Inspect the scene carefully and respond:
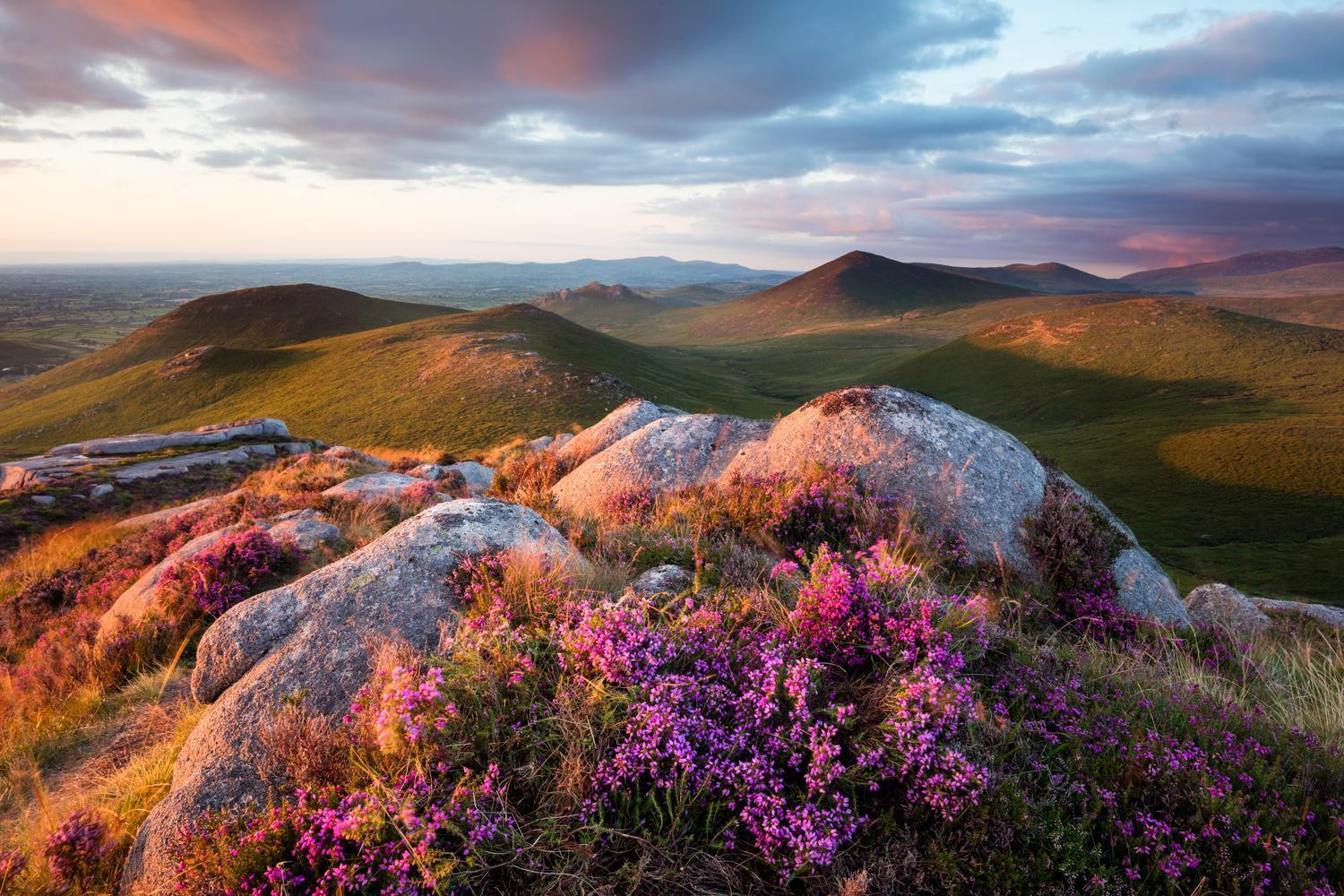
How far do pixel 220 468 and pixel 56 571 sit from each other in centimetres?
2239

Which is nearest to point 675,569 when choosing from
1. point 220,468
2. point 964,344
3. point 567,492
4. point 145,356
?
point 567,492

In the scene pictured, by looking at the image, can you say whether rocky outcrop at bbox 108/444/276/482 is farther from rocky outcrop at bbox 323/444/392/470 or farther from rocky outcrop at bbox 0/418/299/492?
rocky outcrop at bbox 323/444/392/470

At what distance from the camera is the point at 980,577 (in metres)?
8.45

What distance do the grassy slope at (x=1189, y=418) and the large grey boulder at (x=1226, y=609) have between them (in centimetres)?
3432

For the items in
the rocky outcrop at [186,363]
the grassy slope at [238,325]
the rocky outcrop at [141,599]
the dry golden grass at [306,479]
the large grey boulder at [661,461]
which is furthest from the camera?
the grassy slope at [238,325]

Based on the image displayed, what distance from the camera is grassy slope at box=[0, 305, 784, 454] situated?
61.2 m

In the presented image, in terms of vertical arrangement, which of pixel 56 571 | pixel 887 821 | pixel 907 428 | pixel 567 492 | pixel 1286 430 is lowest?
pixel 1286 430

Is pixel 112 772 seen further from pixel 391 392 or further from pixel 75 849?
pixel 391 392

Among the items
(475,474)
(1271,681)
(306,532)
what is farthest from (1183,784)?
(475,474)

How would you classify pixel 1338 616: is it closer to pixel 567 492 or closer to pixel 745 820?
pixel 567 492

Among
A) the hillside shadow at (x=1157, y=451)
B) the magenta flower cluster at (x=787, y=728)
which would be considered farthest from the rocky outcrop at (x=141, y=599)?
the hillside shadow at (x=1157, y=451)

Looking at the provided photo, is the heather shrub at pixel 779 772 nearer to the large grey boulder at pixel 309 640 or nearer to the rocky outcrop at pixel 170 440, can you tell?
the large grey boulder at pixel 309 640

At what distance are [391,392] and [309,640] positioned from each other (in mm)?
73079

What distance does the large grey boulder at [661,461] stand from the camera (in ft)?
41.2
